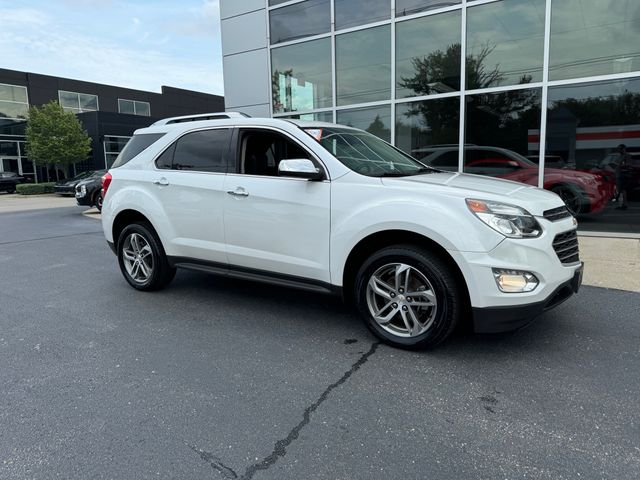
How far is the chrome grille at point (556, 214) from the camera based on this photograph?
3430mm

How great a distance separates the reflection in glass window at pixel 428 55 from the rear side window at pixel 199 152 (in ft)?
21.2

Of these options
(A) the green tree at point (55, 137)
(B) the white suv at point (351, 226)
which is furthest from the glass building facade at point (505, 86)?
(A) the green tree at point (55, 137)

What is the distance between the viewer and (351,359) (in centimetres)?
354

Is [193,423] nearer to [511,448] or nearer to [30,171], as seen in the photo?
[511,448]

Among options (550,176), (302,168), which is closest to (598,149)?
(550,176)

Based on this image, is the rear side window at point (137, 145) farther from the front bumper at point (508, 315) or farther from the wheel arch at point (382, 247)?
the front bumper at point (508, 315)

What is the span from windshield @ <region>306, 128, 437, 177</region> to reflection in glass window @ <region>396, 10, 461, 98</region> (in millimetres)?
5604

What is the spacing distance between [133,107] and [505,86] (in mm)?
42285

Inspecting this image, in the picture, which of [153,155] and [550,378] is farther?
[153,155]

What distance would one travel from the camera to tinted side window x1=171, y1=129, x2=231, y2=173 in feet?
15.1

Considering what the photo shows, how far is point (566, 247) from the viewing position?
3.52 metres

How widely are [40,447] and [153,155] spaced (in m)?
3.35

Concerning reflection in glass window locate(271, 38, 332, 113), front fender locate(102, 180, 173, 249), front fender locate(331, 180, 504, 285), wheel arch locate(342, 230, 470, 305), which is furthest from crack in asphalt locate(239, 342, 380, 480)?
reflection in glass window locate(271, 38, 332, 113)

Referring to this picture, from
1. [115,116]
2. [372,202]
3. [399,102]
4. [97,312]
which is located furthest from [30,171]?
[372,202]
